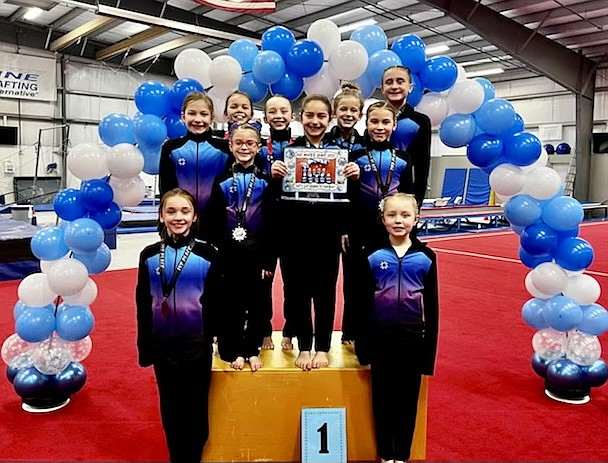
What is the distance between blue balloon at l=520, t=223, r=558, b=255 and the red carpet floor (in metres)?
0.83

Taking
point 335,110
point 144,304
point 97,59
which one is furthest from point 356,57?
point 97,59

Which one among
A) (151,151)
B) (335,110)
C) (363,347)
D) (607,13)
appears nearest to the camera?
(363,347)

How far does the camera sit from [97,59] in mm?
16609

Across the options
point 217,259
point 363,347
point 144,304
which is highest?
point 217,259

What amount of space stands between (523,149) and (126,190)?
2.15 meters

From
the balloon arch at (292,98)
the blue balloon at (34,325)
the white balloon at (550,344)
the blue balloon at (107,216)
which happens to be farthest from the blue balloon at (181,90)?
the white balloon at (550,344)

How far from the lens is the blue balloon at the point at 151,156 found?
9.75 feet

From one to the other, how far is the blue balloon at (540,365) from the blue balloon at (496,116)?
136cm

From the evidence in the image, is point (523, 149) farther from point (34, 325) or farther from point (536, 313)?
point (34, 325)

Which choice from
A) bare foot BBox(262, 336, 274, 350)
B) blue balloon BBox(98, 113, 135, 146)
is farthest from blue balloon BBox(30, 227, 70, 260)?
bare foot BBox(262, 336, 274, 350)

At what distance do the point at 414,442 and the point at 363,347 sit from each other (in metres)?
0.50

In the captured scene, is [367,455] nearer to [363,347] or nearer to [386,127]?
[363,347]

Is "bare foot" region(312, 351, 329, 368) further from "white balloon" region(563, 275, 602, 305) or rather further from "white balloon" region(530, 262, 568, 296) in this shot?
"white balloon" region(563, 275, 602, 305)

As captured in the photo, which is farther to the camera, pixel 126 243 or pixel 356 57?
pixel 126 243
